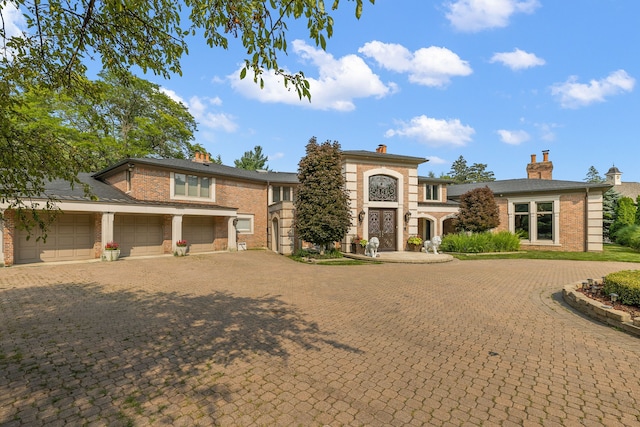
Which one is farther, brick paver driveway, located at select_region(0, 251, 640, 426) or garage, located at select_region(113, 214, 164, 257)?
garage, located at select_region(113, 214, 164, 257)

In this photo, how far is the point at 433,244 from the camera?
56.2ft

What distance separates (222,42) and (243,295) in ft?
20.2

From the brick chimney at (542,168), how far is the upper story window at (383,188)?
16.6 metres

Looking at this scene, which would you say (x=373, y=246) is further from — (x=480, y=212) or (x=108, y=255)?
(x=108, y=255)

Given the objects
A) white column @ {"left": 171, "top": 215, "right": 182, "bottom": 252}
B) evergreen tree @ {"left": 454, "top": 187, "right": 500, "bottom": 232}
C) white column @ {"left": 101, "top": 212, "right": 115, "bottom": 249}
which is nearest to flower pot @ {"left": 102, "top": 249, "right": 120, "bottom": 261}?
white column @ {"left": 101, "top": 212, "right": 115, "bottom": 249}

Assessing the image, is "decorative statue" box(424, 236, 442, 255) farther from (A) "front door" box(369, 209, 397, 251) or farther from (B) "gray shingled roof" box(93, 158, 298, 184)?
(B) "gray shingled roof" box(93, 158, 298, 184)

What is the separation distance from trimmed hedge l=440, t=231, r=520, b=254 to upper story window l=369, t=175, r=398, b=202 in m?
4.78

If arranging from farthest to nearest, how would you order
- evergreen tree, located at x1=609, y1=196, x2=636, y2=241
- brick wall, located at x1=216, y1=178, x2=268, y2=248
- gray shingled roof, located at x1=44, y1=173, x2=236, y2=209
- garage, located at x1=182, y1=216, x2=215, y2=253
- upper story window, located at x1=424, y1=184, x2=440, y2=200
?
upper story window, located at x1=424, y1=184, x2=440, y2=200 → evergreen tree, located at x1=609, y1=196, x2=636, y2=241 → brick wall, located at x1=216, y1=178, x2=268, y2=248 → garage, located at x1=182, y1=216, x2=215, y2=253 → gray shingled roof, located at x1=44, y1=173, x2=236, y2=209

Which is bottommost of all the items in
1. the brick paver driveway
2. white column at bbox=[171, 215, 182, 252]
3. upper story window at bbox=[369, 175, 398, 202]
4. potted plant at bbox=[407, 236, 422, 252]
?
the brick paver driveway

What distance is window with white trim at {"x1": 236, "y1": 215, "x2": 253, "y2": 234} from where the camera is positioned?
70.3 ft

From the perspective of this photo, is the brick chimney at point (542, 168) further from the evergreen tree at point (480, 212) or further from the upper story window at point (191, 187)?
the upper story window at point (191, 187)

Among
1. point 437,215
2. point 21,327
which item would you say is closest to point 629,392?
point 21,327

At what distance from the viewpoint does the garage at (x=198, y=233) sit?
1909 centimetres

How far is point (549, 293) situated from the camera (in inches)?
328
